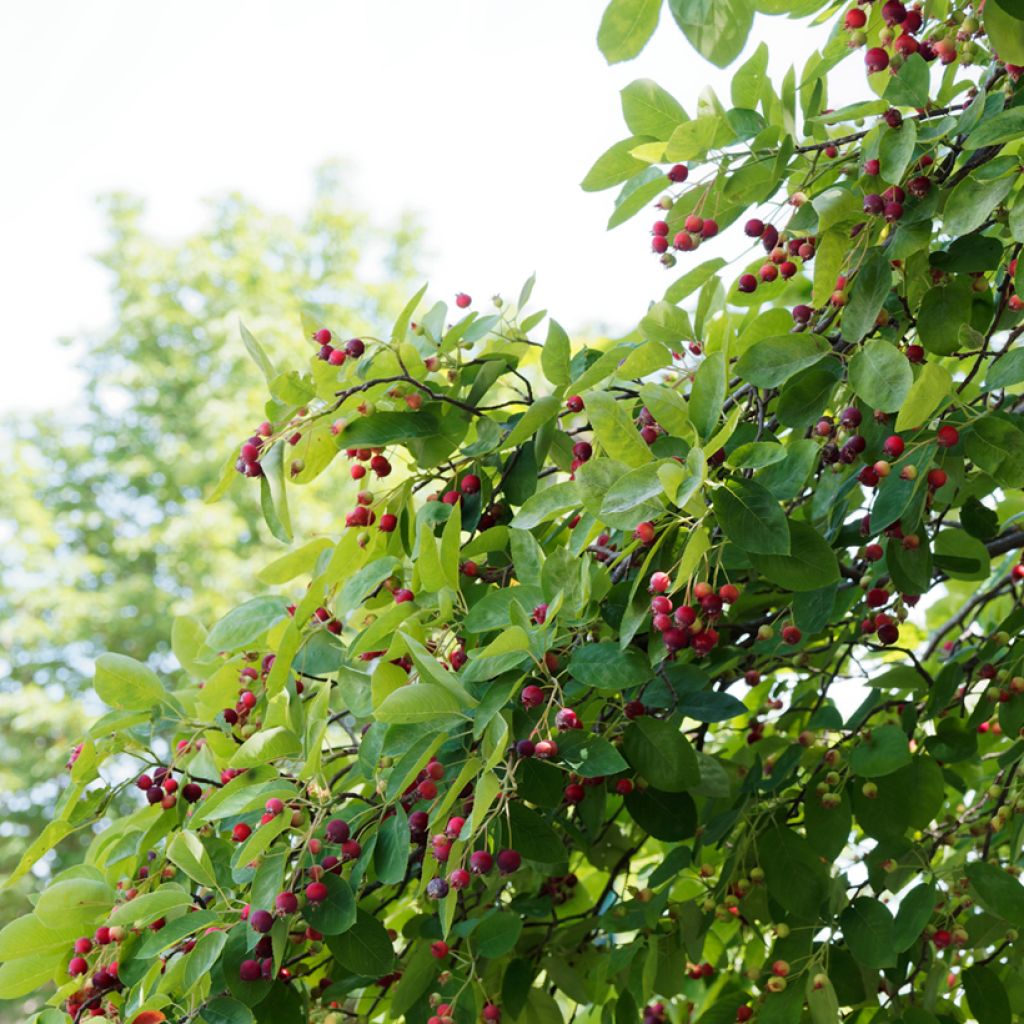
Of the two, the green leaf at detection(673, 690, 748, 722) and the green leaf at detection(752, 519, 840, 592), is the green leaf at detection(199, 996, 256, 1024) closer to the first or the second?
the green leaf at detection(673, 690, 748, 722)

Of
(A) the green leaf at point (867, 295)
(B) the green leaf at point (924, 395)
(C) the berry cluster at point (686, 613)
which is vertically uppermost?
(A) the green leaf at point (867, 295)

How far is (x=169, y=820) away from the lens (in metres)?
1.41

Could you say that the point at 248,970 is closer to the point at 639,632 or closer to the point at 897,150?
the point at 639,632

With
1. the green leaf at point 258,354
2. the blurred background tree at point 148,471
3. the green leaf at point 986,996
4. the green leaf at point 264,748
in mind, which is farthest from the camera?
the blurred background tree at point 148,471

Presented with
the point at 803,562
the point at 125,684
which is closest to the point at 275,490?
the point at 125,684

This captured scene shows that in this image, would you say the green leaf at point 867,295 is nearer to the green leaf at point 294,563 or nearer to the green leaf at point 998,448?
the green leaf at point 998,448

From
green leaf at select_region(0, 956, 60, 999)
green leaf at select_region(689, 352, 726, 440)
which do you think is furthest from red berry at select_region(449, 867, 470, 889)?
green leaf at select_region(0, 956, 60, 999)

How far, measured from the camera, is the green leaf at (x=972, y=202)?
106cm

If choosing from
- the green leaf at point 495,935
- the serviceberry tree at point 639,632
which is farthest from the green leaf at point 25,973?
the green leaf at point 495,935

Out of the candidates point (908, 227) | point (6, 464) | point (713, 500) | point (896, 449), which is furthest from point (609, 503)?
point (6, 464)

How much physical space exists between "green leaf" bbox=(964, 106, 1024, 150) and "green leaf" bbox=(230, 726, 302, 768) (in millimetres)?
917

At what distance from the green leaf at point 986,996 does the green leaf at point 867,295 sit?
861 millimetres

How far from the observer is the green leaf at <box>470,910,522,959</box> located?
1.35m

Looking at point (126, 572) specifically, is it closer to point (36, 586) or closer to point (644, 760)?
point (36, 586)
